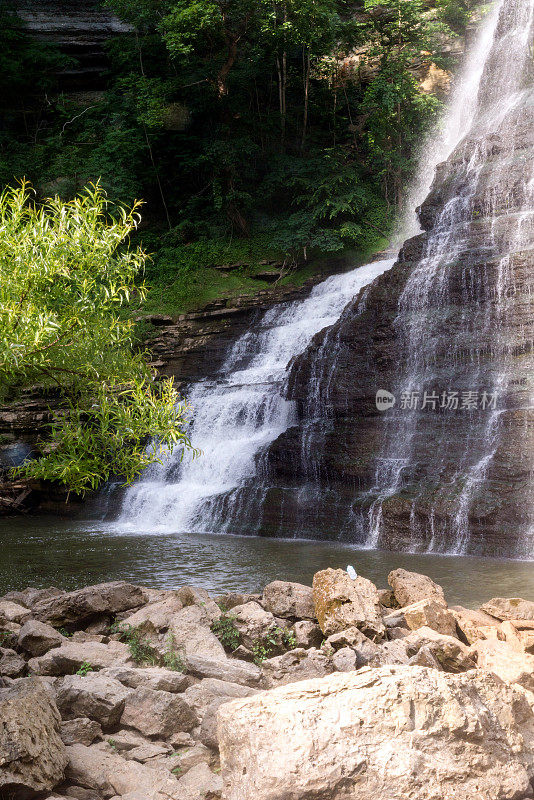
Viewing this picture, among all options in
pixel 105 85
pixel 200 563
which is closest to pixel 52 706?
pixel 200 563

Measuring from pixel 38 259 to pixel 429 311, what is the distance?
13290mm

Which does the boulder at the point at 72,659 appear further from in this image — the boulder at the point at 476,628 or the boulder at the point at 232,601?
the boulder at the point at 476,628

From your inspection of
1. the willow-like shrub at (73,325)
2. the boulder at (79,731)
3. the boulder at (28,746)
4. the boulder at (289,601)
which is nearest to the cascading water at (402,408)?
the boulder at (289,601)

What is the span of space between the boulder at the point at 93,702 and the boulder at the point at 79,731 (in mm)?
127

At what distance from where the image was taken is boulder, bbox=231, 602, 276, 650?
5.86 meters

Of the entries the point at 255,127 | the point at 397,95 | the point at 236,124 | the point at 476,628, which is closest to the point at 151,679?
the point at 476,628

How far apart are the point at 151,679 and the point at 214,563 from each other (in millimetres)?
6931

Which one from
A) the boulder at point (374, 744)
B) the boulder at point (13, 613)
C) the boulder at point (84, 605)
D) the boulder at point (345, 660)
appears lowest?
the boulder at point (13, 613)

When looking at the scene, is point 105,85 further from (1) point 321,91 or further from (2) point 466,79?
(2) point 466,79

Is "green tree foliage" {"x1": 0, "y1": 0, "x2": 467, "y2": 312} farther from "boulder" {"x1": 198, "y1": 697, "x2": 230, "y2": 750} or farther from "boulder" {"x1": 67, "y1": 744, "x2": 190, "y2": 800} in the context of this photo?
"boulder" {"x1": 67, "y1": 744, "x2": 190, "y2": 800}

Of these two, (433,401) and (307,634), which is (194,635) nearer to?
(307,634)

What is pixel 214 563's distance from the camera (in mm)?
11211

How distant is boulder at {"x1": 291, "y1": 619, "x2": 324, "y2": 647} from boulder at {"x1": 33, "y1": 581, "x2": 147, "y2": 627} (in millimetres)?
1849

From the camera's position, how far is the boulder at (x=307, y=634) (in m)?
5.94
